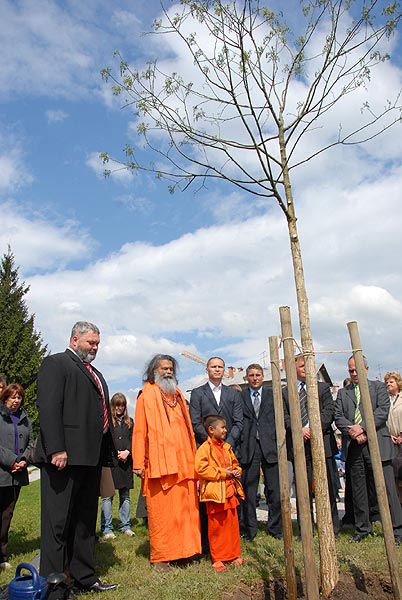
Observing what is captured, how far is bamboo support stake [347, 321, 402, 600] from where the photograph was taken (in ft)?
13.1

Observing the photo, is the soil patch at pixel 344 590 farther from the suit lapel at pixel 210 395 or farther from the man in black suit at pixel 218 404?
the suit lapel at pixel 210 395

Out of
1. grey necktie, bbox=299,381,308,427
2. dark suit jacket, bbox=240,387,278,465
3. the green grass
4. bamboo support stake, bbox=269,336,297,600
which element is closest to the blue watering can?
the green grass

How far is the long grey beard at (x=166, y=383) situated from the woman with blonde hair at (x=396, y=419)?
2.90 m

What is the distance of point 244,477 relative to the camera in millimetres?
6879

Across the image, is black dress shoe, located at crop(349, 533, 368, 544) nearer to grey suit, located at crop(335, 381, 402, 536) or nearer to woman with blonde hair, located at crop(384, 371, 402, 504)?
grey suit, located at crop(335, 381, 402, 536)

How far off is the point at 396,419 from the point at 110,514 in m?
4.15

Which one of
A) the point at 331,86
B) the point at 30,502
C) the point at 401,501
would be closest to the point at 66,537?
the point at 401,501

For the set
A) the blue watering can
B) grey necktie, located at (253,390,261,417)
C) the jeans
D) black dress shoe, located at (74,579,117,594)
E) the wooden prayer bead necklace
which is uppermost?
grey necktie, located at (253,390,261,417)

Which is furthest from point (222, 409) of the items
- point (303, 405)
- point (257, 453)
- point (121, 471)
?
point (121, 471)


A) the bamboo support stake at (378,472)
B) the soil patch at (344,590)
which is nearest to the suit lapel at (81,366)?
the soil patch at (344,590)

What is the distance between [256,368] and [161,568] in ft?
9.14

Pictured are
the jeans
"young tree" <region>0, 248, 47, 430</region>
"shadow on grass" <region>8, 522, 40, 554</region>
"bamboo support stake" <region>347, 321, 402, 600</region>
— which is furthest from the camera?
"young tree" <region>0, 248, 47, 430</region>

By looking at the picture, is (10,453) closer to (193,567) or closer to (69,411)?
(69,411)

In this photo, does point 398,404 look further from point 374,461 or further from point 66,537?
point 66,537
